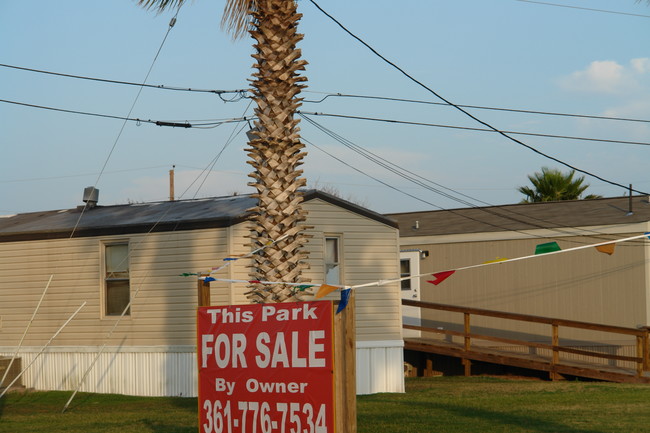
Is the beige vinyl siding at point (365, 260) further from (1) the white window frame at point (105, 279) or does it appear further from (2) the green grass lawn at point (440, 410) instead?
(1) the white window frame at point (105, 279)

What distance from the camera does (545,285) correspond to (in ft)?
71.9

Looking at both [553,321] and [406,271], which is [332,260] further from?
[406,271]

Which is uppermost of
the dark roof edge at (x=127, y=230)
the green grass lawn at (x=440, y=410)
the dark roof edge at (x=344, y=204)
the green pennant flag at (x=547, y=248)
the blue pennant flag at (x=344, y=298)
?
the dark roof edge at (x=344, y=204)

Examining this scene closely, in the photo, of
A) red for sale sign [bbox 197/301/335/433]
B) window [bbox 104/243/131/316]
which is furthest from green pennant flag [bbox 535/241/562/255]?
window [bbox 104/243/131/316]

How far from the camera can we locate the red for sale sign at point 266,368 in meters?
8.29

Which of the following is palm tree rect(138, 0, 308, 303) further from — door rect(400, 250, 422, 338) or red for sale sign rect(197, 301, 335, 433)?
door rect(400, 250, 422, 338)

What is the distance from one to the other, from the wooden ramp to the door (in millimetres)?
673

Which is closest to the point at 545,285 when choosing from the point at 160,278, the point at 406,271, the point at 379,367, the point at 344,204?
the point at 406,271

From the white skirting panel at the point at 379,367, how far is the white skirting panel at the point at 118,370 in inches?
136

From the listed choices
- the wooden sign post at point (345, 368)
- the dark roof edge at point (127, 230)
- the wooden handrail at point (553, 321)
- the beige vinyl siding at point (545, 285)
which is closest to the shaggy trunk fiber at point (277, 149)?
the wooden sign post at point (345, 368)

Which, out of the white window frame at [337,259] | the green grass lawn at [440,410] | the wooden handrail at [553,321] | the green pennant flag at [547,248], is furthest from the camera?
the wooden handrail at [553,321]

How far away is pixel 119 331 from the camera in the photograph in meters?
18.2

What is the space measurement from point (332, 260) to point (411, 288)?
17.7 ft

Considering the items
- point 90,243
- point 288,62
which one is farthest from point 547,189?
point 288,62
